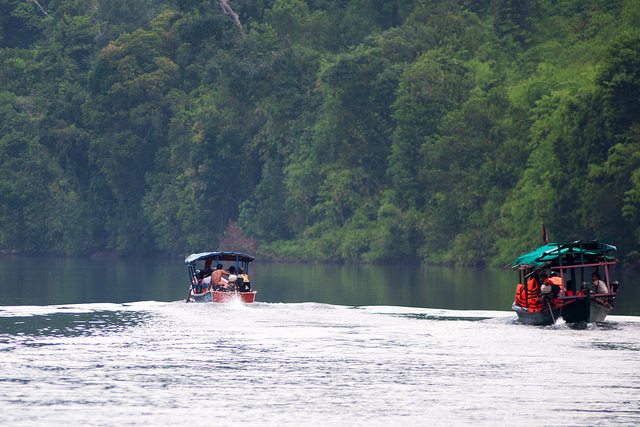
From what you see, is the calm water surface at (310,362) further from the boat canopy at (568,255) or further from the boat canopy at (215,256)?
the boat canopy at (568,255)

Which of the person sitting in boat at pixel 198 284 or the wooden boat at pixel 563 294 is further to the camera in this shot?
the person sitting in boat at pixel 198 284

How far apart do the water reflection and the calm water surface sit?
0.44m

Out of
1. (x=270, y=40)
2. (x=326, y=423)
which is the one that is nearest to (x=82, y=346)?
(x=326, y=423)

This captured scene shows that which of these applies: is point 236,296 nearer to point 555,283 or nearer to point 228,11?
point 555,283

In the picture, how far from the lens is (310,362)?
1603 inches

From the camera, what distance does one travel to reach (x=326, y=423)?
31.3m

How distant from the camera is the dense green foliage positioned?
92.1 m

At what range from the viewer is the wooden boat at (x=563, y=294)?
49.2 m

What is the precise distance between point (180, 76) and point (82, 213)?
48.1ft

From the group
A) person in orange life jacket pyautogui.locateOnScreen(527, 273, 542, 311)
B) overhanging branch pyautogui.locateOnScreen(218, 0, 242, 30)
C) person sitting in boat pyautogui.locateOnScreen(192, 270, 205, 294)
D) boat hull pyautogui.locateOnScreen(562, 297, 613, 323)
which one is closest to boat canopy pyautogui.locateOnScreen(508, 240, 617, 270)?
person in orange life jacket pyautogui.locateOnScreen(527, 273, 542, 311)

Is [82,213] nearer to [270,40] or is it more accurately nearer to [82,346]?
[270,40]

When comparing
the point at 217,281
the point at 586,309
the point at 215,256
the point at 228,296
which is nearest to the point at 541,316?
the point at 586,309

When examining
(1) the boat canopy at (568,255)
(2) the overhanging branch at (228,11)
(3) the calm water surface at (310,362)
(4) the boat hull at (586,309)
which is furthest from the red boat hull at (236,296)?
(2) the overhanging branch at (228,11)

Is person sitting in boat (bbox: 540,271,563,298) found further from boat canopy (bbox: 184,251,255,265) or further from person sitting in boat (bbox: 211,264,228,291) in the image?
boat canopy (bbox: 184,251,255,265)
